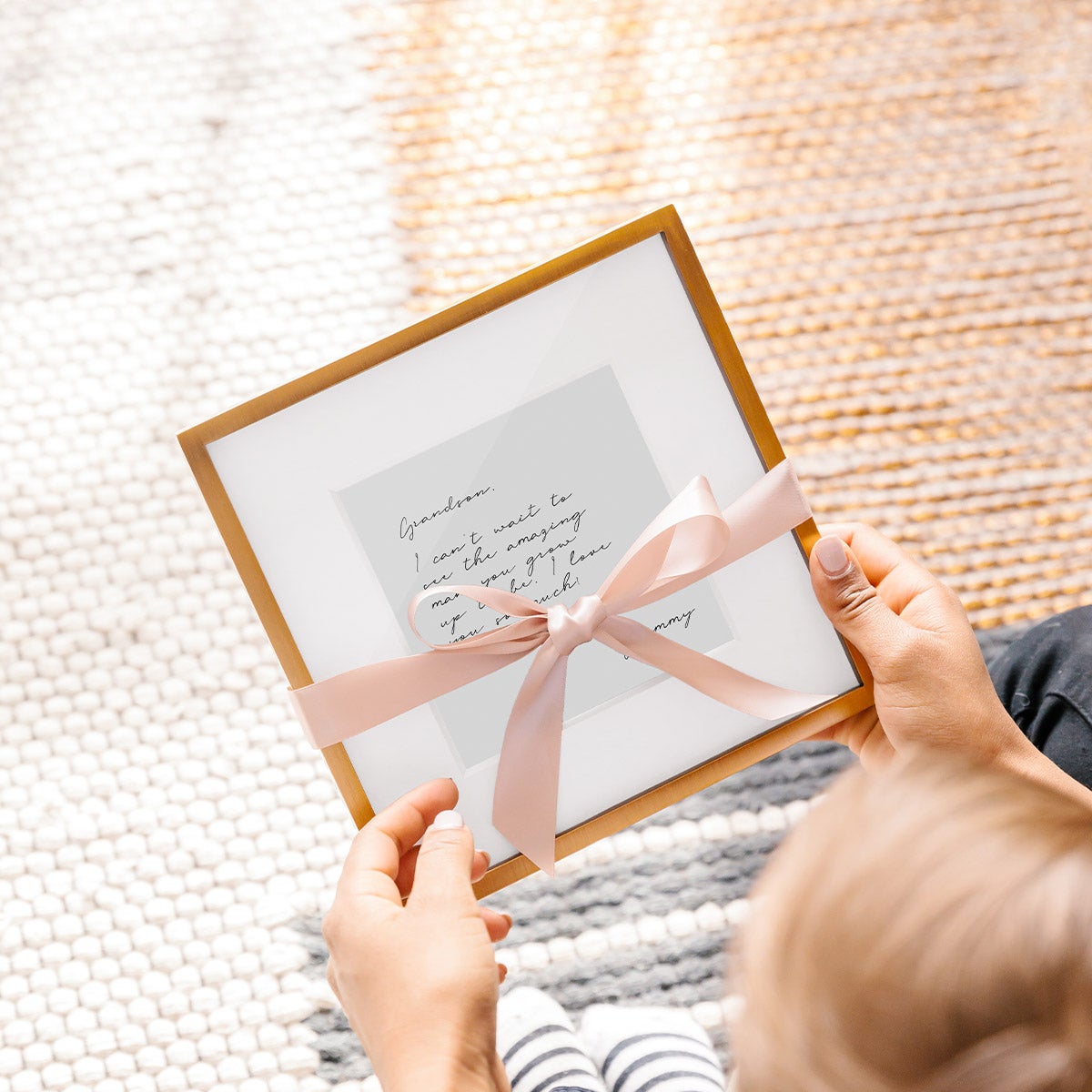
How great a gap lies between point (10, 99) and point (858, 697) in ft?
3.01

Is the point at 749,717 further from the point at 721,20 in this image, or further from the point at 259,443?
the point at 721,20

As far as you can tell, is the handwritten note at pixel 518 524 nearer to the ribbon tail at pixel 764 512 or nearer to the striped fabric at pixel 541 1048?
the ribbon tail at pixel 764 512

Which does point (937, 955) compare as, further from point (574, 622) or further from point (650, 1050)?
point (650, 1050)

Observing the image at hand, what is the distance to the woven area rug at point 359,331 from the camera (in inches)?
30.2

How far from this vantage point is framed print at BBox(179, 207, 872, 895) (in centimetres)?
49

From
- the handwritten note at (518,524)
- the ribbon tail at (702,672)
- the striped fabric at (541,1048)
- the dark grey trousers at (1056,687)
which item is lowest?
the striped fabric at (541,1048)

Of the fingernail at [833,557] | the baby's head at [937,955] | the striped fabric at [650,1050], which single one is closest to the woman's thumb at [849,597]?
the fingernail at [833,557]

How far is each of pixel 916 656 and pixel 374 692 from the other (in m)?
0.30

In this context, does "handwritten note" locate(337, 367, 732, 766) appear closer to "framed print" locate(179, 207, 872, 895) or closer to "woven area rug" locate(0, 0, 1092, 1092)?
"framed print" locate(179, 207, 872, 895)

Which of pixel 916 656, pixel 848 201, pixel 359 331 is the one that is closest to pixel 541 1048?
pixel 916 656

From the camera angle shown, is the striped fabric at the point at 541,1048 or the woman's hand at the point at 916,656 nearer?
the woman's hand at the point at 916,656

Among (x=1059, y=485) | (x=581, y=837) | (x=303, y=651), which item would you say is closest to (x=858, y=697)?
(x=581, y=837)

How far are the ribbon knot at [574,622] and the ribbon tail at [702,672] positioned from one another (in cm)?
1

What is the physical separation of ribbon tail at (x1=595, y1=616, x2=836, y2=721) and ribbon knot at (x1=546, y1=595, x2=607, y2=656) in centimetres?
1
